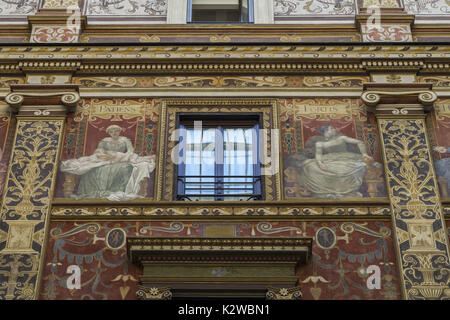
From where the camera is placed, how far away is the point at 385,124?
12.1m

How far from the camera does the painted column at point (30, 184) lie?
33.8 ft

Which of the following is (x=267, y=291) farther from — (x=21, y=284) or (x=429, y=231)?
(x=21, y=284)

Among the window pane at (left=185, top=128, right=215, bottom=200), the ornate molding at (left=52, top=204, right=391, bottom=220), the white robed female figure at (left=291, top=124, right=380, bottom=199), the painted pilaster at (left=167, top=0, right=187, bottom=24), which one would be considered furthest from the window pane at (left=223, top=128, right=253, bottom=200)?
the painted pilaster at (left=167, top=0, right=187, bottom=24)

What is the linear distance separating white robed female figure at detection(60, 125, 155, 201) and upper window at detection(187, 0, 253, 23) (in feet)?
11.7

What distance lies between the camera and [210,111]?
1247cm

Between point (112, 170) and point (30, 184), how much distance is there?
4.02 feet

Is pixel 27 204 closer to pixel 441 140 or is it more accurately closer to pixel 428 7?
pixel 441 140

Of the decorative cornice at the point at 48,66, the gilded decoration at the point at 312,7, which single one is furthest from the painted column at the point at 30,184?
the gilded decoration at the point at 312,7

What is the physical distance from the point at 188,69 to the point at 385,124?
338 cm

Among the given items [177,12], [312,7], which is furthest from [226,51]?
[312,7]

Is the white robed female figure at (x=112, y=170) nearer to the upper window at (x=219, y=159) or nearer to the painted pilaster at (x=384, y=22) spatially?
the upper window at (x=219, y=159)

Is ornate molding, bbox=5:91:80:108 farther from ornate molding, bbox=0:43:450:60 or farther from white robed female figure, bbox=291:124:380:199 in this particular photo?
white robed female figure, bbox=291:124:380:199

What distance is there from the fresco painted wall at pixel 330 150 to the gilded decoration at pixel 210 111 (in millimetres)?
173

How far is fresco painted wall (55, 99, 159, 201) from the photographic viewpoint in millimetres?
11422
